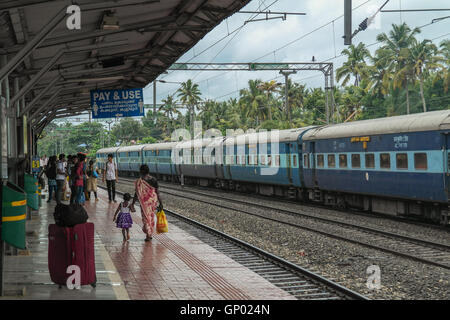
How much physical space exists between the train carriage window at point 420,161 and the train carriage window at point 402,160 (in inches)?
18.2

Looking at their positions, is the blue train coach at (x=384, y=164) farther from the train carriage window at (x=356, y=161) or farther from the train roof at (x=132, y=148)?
the train roof at (x=132, y=148)

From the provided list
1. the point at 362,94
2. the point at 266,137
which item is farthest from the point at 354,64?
the point at 266,137

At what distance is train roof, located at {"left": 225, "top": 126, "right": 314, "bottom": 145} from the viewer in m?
24.9

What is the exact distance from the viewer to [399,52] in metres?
61.3

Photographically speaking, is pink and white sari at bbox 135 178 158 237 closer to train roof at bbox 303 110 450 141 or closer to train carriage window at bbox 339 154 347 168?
train roof at bbox 303 110 450 141

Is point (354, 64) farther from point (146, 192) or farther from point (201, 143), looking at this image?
point (146, 192)

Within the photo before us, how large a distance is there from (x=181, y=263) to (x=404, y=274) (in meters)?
3.97

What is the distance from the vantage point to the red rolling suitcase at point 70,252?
816 cm

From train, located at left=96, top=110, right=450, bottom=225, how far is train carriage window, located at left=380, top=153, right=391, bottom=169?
0.03 m

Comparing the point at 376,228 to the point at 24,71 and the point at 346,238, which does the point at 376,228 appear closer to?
the point at 346,238

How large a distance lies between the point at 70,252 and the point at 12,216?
940 mm

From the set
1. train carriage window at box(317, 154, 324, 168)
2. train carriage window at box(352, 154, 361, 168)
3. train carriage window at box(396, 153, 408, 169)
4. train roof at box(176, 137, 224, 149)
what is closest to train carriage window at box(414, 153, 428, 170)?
train carriage window at box(396, 153, 408, 169)
